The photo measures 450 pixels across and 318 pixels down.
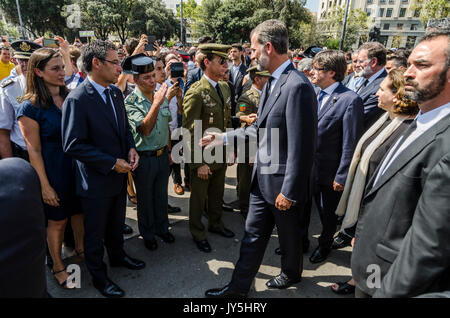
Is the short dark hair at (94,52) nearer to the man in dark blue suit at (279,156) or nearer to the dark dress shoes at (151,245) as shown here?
the man in dark blue suit at (279,156)

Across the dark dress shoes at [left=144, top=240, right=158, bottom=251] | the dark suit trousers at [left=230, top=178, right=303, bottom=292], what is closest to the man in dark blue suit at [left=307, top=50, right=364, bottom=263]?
the dark suit trousers at [left=230, top=178, right=303, bottom=292]

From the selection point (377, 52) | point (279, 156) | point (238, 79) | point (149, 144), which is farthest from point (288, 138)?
point (238, 79)

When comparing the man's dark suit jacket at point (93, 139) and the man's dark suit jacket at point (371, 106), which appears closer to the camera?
the man's dark suit jacket at point (93, 139)

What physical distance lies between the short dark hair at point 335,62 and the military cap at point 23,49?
355cm

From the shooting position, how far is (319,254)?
318 centimetres

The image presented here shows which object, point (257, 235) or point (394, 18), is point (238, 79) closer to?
point (257, 235)

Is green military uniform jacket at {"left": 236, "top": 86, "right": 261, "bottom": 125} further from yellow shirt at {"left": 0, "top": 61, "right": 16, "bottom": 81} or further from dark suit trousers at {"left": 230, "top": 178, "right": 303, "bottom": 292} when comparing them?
yellow shirt at {"left": 0, "top": 61, "right": 16, "bottom": 81}

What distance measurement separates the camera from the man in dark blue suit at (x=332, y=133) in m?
2.86

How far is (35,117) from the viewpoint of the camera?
2381 mm

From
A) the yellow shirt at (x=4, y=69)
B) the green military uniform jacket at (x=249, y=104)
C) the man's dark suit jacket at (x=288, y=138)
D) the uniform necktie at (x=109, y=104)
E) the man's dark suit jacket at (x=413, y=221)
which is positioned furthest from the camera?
the yellow shirt at (x=4, y=69)

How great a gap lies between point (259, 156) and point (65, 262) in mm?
2425

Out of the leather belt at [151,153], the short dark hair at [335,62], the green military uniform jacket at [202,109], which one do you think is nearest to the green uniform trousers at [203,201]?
the green military uniform jacket at [202,109]

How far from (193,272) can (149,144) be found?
1470 millimetres
